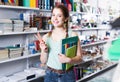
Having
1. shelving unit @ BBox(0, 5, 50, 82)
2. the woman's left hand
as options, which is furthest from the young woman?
shelving unit @ BBox(0, 5, 50, 82)

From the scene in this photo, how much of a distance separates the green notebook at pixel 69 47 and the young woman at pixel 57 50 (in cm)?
4

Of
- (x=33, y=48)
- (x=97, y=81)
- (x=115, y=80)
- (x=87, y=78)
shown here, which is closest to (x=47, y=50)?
(x=115, y=80)

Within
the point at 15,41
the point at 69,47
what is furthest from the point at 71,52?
the point at 15,41

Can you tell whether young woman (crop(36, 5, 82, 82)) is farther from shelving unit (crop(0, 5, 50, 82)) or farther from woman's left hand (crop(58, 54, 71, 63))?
shelving unit (crop(0, 5, 50, 82))

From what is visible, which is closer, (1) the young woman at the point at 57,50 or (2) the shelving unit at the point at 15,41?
(1) the young woman at the point at 57,50

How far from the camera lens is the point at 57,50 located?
5.63ft

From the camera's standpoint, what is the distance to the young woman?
1.68 metres

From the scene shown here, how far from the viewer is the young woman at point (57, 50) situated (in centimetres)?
168

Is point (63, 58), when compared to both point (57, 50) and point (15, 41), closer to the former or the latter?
point (57, 50)

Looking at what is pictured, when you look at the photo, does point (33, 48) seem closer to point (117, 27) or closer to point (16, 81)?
point (16, 81)

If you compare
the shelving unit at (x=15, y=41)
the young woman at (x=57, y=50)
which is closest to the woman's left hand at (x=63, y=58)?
the young woman at (x=57, y=50)

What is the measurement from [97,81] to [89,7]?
5.64 feet

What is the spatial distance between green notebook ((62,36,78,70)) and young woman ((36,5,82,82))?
4cm

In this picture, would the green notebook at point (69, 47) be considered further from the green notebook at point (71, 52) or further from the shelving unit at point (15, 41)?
the shelving unit at point (15, 41)
